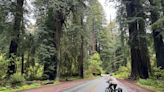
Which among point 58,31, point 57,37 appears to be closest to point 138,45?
point 57,37

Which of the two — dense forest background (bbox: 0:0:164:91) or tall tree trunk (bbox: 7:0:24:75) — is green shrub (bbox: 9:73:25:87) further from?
tall tree trunk (bbox: 7:0:24:75)

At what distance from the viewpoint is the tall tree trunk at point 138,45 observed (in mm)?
34438

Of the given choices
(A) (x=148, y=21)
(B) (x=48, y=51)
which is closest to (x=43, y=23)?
(B) (x=48, y=51)

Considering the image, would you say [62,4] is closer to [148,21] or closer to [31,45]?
[31,45]

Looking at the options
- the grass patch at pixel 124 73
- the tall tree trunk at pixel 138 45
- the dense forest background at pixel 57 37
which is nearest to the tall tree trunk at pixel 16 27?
the dense forest background at pixel 57 37

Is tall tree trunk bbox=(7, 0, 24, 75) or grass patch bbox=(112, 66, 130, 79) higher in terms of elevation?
tall tree trunk bbox=(7, 0, 24, 75)

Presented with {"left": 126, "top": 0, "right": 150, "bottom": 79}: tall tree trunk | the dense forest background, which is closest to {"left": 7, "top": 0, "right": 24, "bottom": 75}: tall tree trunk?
the dense forest background

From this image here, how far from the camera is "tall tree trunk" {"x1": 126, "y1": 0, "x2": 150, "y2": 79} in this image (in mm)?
Result: 34438

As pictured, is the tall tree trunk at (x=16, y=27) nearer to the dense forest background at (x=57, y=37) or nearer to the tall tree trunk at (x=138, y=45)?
the dense forest background at (x=57, y=37)

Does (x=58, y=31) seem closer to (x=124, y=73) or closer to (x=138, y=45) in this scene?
(x=138, y=45)

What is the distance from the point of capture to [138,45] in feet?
115

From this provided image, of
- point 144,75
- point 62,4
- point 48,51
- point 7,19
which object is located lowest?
point 144,75

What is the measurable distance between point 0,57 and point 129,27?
1904 cm

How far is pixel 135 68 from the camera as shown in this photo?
36.5 m
